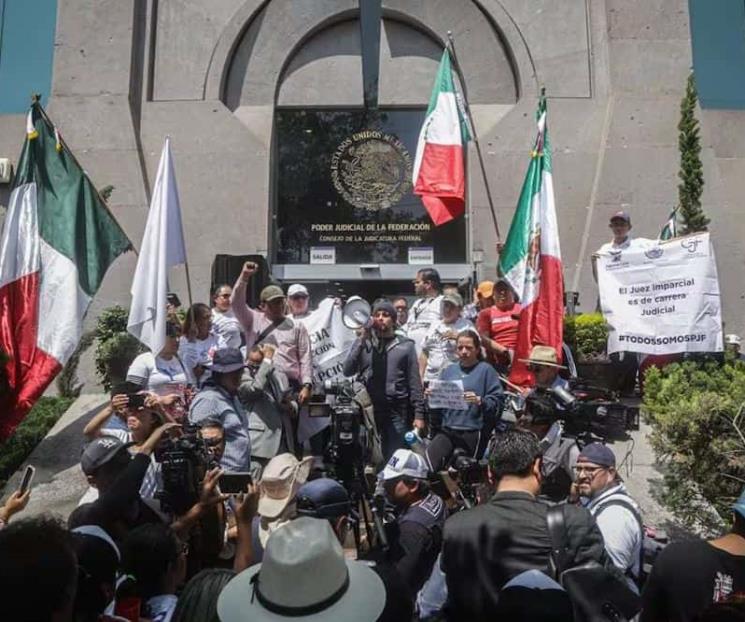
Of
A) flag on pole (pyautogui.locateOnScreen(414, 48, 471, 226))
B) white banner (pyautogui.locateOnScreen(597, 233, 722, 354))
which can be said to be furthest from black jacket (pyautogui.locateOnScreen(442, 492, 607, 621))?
flag on pole (pyautogui.locateOnScreen(414, 48, 471, 226))

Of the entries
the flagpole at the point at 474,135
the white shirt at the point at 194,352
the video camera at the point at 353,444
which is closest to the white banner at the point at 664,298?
the video camera at the point at 353,444

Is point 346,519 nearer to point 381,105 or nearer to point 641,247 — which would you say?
point 641,247

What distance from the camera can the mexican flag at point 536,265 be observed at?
20.8ft

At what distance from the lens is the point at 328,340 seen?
6.63 metres

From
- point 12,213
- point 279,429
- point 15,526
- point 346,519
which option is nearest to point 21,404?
point 12,213

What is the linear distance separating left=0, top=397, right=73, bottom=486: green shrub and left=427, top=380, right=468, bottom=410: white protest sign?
4.26 meters

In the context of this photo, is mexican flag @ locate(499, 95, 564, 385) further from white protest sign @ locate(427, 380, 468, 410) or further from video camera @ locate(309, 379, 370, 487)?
video camera @ locate(309, 379, 370, 487)

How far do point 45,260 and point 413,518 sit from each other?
3.83 metres

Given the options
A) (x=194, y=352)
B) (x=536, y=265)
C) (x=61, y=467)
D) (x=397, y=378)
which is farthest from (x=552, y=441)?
(x=61, y=467)

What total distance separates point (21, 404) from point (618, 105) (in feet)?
32.6

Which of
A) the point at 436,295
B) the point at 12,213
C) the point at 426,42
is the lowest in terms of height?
the point at 436,295

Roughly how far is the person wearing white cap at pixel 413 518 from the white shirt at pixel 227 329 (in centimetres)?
320

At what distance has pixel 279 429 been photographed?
18.3 ft

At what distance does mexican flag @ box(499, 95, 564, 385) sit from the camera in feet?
20.8
